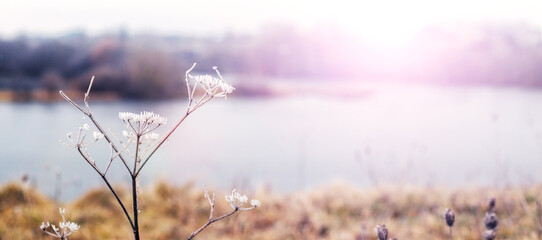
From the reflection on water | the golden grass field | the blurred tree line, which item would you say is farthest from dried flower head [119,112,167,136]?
the blurred tree line

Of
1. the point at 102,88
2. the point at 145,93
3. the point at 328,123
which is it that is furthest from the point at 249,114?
the point at 102,88

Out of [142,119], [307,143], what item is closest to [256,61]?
[307,143]

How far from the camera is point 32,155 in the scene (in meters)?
6.46

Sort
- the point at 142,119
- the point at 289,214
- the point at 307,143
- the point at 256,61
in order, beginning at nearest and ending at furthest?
the point at 142,119
the point at 289,214
the point at 307,143
the point at 256,61

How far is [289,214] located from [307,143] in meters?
4.78

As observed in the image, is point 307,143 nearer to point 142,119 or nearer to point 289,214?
point 289,214

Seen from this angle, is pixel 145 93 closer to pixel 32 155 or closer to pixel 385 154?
pixel 32 155

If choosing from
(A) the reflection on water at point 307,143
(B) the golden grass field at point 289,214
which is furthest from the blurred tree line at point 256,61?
(B) the golden grass field at point 289,214

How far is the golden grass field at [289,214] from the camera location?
288cm

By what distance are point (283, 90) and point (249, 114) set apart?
3.99 meters

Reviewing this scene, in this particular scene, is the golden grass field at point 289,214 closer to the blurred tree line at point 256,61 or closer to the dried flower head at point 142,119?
the dried flower head at point 142,119

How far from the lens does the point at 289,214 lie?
3.54 meters

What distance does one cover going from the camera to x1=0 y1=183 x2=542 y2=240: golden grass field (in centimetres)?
288

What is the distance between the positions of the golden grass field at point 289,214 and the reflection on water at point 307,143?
26cm
